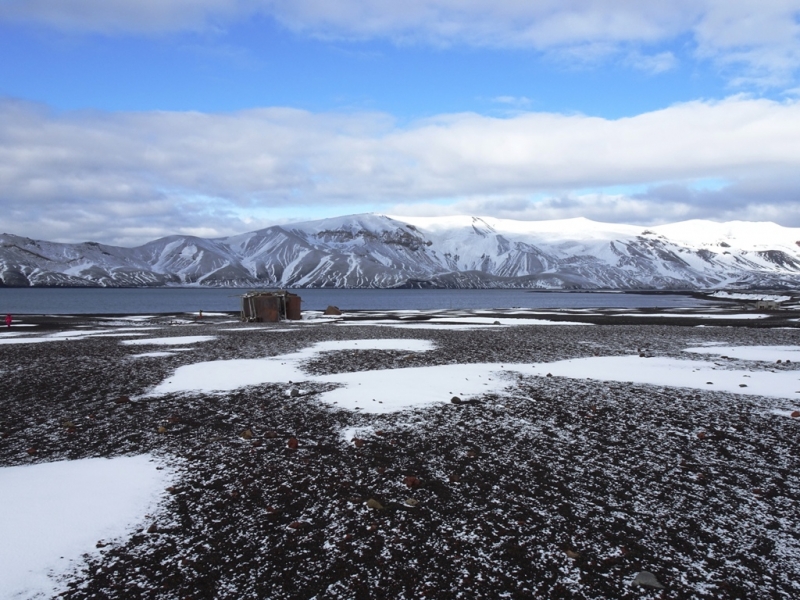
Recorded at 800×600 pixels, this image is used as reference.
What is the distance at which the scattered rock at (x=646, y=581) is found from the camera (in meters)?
6.84

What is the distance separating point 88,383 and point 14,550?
48.3 ft

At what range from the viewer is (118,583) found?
22.9ft

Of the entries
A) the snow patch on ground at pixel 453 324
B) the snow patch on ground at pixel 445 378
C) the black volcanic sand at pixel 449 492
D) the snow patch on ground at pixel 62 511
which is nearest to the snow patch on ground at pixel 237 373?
the snow patch on ground at pixel 445 378

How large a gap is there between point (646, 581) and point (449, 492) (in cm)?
365

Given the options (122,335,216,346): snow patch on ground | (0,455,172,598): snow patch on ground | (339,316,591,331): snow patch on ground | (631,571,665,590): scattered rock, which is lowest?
(339,316,591,331): snow patch on ground

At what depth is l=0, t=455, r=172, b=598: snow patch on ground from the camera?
729 centimetres

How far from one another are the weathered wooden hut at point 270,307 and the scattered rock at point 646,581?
5833 centimetres

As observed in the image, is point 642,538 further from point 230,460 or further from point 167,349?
point 167,349

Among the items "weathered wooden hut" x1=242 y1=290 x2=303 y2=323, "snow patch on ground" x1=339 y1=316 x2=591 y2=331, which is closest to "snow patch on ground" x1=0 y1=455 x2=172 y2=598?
"snow patch on ground" x1=339 y1=316 x2=591 y2=331

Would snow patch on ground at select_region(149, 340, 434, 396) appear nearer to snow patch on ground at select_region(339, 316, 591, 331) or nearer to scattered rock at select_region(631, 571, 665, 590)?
scattered rock at select_region(631, 571, 665, 590)

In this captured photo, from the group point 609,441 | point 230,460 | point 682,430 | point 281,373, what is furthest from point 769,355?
point 230,460

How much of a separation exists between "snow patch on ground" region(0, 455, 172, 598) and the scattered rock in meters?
7.34

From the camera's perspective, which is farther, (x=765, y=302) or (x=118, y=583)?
(x=765, y=302)

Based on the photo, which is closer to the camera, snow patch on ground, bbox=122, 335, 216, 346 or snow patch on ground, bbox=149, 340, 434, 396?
snow patch on ground, bbox=149, 340, 434, 396
